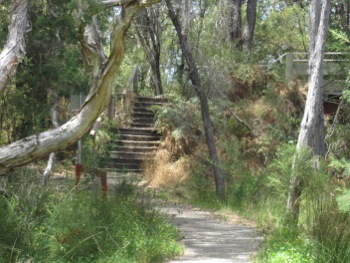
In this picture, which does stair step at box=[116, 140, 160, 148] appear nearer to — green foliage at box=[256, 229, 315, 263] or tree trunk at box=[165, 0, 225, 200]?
tree trunk at box=[165, 0, 225, 200]

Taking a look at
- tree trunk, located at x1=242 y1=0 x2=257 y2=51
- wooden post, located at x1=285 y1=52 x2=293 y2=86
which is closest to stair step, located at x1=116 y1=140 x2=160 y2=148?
wooden post, located at x1=285 y1=52 x2=293 y2=86

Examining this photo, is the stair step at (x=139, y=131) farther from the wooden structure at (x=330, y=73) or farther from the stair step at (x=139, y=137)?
the wooden structure at (x=330, y=73)

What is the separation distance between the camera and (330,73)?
2167 centimetres

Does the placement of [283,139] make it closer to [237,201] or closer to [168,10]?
[237,201]

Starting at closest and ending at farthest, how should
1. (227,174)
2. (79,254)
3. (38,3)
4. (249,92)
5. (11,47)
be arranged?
1. (79,254)
2. (11,47)
3. (38,3)
4. (227,174)
5. (249,92)

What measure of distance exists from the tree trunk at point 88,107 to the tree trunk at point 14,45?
0.96 meters

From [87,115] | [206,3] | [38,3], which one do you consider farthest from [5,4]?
[87,115]

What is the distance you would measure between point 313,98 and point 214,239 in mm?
3300

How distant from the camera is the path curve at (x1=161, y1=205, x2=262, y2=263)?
10523 millimetres

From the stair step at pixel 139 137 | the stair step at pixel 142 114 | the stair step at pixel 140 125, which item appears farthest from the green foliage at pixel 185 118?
the stair step at pixel 142 114

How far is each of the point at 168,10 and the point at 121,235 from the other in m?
7.97

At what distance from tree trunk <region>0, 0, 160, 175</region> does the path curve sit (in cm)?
246

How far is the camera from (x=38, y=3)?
1548 centimetres

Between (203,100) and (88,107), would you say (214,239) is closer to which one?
(88,107)
